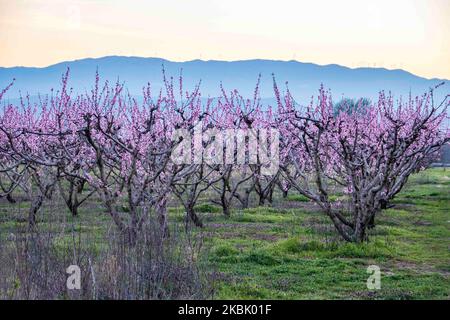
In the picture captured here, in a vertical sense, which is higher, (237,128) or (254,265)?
(237,128)

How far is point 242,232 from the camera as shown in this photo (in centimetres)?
1664

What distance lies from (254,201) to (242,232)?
8.72 metres

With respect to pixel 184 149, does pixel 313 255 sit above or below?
below

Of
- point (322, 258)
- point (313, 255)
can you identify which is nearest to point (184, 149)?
point (313, 255)

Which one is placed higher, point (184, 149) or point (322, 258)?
point (184, 149)

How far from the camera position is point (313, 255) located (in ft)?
43.5

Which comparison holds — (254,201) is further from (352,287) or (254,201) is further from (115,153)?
(352,287)

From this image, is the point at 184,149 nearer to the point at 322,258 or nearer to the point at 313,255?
the point at 313,255

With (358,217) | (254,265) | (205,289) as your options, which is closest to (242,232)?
(358,217)

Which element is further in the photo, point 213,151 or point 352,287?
point 213,151

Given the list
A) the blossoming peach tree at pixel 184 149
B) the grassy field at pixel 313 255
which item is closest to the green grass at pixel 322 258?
the grassy field at pixel 313 255

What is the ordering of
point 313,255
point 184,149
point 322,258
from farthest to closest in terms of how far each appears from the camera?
point 184,149
point 313,255
point 322,258

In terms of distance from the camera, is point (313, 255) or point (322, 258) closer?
point (322, 258)

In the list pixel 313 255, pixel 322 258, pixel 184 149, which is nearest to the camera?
pixel 322 258
